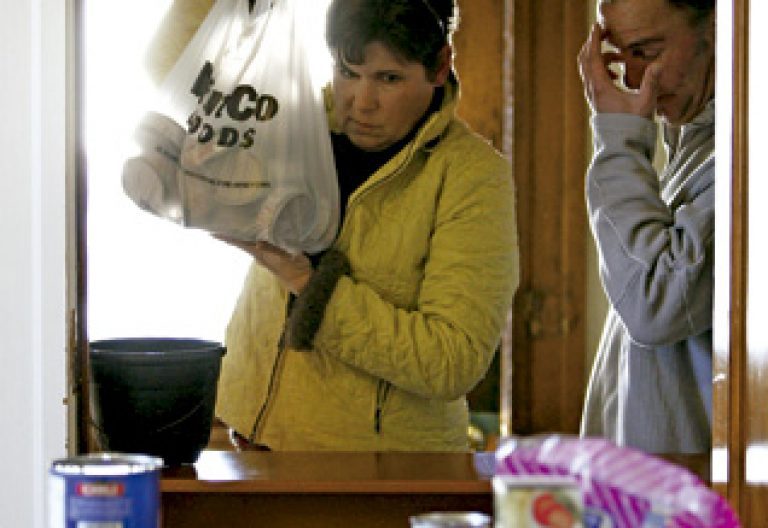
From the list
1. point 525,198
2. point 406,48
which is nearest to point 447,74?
point 406,48

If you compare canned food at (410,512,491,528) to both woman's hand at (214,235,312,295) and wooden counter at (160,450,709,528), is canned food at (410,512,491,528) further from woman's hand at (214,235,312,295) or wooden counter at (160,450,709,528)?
woman's hand at (214,235,312,295)

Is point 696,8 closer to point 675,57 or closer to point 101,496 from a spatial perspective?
point 675,57

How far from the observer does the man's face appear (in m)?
1.62

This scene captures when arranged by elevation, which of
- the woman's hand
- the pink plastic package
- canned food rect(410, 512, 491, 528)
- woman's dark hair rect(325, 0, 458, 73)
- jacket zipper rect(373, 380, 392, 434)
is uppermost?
woman's dark hair rect(325, 0, 458, 73)

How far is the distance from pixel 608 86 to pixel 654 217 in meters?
0.21

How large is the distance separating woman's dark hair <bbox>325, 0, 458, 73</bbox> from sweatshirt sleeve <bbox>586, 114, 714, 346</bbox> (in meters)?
0.27

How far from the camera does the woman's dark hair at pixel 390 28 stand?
165cm

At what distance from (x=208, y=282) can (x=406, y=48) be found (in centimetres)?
41

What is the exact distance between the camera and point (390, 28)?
1.65 metres

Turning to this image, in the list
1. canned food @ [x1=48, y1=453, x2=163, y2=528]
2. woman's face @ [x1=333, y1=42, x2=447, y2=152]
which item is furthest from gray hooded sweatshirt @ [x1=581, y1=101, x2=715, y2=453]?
canned food @ [x1=48, y1=453, x2=163, y2=528]

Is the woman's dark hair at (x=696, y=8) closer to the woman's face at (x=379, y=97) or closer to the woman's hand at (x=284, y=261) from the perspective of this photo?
the woman's face at (x=379, y=97)

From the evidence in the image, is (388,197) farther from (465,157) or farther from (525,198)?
(525,198)
